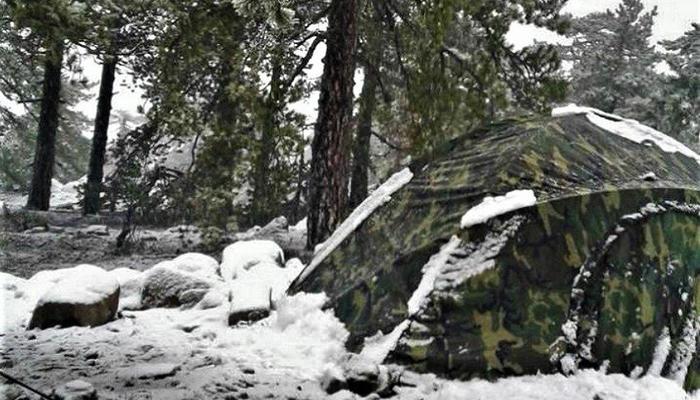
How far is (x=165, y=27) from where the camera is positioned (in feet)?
24.9

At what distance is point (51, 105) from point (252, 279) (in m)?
12.0

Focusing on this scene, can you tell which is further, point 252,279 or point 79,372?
point 252,279

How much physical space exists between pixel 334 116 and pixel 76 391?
501cm

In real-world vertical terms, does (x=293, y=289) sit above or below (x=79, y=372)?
above

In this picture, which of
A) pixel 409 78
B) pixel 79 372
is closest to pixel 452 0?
pixel 409 78

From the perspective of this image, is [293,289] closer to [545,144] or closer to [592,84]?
[545,144]

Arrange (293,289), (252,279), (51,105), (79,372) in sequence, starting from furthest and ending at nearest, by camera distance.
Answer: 1. (51,105)
2. (252,279)
3. (293,289)
4. (79,372)

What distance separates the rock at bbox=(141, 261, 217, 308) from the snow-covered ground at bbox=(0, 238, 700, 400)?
1.02ft

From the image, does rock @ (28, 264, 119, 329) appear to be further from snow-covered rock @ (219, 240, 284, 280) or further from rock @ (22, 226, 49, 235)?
rock @ (22, 226, 49, 235)

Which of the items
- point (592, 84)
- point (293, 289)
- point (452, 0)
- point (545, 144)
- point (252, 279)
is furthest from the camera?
point (592, 84)

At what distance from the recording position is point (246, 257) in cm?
623

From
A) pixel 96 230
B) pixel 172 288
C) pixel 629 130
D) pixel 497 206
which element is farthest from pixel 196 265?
pixel 96 230

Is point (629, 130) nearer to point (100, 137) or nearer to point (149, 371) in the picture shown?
point (149, 371)

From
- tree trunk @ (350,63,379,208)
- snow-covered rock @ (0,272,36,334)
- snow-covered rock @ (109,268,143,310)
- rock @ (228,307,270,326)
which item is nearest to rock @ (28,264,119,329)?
snow-covered rock @ (0,272,36,334)
